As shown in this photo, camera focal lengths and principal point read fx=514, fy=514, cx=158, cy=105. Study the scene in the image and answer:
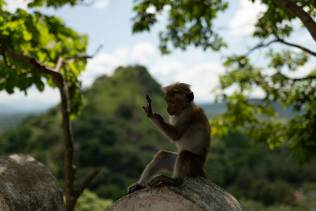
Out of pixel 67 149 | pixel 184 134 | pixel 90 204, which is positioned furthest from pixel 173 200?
pixel 90 204

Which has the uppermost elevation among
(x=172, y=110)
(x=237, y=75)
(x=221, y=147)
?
(x=237, y=75)

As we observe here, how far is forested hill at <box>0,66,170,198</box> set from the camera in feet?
209

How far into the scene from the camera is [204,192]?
22.7 ft

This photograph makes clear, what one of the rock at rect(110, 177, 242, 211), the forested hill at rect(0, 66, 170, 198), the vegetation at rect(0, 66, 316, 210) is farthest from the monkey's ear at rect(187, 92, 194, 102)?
the forested hill at rect(0, 66, 170, 198)

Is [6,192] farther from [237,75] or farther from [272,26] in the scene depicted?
[237,75]

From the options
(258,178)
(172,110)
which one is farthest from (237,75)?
(258,178)

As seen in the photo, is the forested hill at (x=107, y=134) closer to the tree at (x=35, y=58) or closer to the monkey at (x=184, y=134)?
the tree at (x=35, y=58)

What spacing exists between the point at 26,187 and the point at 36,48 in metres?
5.34

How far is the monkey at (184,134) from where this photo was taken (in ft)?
24.5

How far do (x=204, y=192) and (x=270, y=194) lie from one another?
2010 inches

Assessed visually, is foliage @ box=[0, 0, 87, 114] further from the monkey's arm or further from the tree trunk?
the monkey's arm

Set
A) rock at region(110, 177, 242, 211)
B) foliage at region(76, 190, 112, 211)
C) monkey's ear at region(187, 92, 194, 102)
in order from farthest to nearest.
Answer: foliage at region(76, 190, 112, 211) → monkey's ear at region(187, 92, 194, 102) → rock at region(110, 177, 242, 211)

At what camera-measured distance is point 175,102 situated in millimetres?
7672

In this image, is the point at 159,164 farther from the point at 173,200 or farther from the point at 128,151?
the point at 128,151
